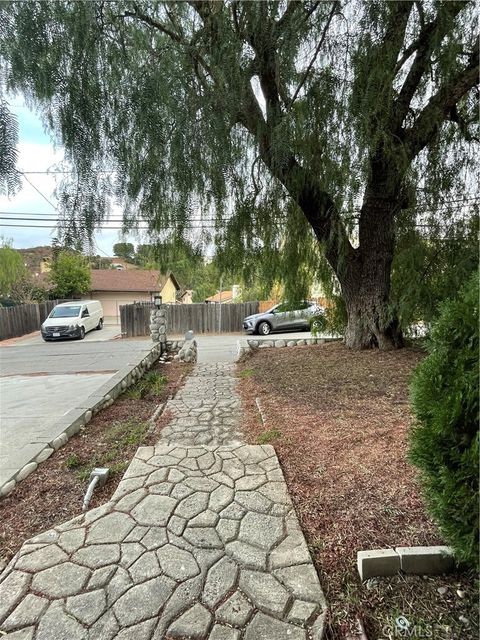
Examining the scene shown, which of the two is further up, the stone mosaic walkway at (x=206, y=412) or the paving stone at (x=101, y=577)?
the paving stone at (x=101, y=577)

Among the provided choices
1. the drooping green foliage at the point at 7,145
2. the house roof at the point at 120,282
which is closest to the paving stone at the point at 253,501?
the drooping green foliage at the point at 7,145

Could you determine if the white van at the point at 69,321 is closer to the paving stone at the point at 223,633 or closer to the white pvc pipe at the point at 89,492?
the white pvc pipe at the point at 89,492

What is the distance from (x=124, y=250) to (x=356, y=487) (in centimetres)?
336

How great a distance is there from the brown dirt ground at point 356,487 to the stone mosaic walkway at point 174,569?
13 centimetres

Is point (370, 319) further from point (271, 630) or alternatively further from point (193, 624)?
point (193, 624)

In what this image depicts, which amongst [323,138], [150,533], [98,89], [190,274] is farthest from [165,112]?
[150,533]

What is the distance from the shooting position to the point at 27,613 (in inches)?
53.9

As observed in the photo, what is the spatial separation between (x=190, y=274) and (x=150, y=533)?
3775 millimetres

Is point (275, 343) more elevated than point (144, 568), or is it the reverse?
point (275, 343)

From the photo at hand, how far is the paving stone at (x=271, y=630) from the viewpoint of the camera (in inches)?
49.0

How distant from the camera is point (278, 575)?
153 cm

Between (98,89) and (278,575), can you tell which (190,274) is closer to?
(98,89)

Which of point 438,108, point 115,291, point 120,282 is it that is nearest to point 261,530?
point 438,108

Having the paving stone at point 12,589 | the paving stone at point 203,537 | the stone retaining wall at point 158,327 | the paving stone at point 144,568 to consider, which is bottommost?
the paving stone at point 12,589
